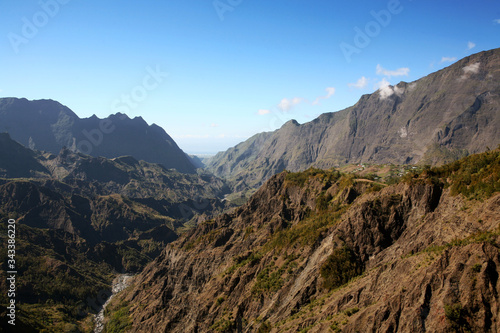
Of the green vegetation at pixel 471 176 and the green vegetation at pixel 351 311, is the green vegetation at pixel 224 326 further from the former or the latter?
the green vegetation at pixel 471 176

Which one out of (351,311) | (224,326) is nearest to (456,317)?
(351,311)

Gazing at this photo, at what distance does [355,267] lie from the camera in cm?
7631

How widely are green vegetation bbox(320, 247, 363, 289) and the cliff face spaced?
264 mm

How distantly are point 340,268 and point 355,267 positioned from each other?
12.4 feet

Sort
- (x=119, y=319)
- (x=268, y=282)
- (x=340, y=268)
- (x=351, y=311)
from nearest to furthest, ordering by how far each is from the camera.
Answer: (x=351, y=311), (x=340, y=268), (x=268, y=282), (x=119, y=319)

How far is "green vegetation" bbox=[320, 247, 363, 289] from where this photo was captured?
74.9m

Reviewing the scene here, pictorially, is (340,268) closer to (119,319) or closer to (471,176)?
(471,176)

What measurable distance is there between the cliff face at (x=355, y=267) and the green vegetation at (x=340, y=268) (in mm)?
264

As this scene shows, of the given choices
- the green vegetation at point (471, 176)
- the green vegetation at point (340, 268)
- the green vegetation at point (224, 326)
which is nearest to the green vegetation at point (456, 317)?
the green vegetation at point (471, 176)

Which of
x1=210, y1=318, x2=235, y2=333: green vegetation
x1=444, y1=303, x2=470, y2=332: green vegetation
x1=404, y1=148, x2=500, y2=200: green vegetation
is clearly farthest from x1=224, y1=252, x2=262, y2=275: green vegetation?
x1=444, y1=303, x2=470, y2=332: green vegetation

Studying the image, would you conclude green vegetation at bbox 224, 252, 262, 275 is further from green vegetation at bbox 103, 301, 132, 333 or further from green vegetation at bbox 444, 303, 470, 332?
green vegetation at bbox 444, 303, 470, 332

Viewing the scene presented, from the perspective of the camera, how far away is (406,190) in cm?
8331

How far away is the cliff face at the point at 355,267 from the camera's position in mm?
45125

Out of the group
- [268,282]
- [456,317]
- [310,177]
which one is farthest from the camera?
[310,177]
